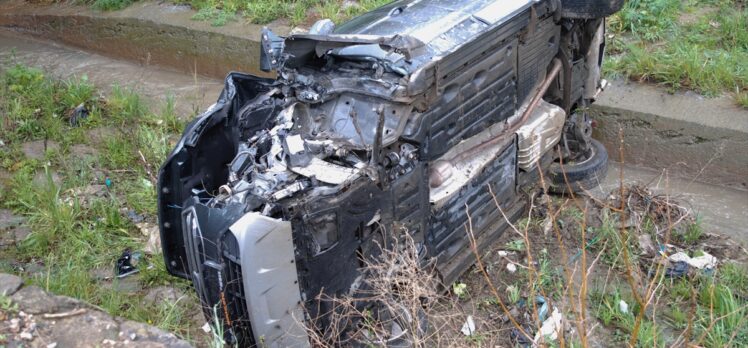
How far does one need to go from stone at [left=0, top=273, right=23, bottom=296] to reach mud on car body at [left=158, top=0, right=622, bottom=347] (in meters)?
0.73

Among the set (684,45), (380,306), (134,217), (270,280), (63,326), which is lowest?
(134,217)

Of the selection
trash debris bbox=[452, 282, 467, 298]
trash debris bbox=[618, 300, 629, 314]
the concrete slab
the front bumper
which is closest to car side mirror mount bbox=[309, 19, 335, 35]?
the front bumper

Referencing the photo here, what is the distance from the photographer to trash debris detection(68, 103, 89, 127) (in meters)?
6.78

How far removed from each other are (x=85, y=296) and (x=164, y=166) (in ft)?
3.77

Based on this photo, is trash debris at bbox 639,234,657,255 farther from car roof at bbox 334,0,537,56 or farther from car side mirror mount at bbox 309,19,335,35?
car side mirror mount at bbox 309,19,335,35

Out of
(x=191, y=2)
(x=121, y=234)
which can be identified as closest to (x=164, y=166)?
(x=121, y=234)

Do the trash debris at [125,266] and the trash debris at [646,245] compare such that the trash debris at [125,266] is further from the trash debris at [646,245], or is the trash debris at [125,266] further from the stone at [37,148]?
the trash debris at [646,245]

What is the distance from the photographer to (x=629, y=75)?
6055mm

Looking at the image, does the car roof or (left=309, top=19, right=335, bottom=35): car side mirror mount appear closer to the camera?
the car roof

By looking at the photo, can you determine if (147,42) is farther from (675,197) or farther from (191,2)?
(675,197)

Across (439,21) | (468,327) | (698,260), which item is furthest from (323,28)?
(698,260)

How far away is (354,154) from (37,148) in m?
3.87

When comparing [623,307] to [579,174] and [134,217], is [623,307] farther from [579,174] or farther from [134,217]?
[134,217]

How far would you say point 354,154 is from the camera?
3691mm
